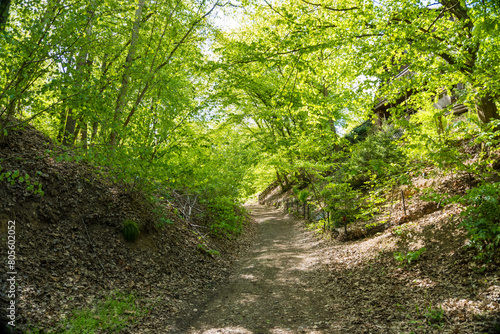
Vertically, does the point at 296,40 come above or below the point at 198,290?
above

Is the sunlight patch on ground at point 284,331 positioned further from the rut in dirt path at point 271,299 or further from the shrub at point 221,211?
the shrub at point 221,211

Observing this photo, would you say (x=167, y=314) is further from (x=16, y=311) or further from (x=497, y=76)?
(x=497, y=76)

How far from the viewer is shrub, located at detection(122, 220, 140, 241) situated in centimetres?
777

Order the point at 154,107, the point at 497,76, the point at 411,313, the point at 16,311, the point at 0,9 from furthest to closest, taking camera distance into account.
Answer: the point at 154,107 → the point at 497,76 → the point at 411,313 → the point at 0,9 → the point at 16,311

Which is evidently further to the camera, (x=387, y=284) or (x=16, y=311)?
(x=387, y=284)

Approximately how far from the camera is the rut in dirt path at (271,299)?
5.34m

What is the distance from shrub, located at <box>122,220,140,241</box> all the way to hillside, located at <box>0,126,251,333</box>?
0.51ft

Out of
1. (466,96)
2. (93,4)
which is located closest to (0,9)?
(93,4)

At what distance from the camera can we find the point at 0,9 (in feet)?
14.6

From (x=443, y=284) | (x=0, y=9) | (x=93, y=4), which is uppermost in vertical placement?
(x=93, y=4)

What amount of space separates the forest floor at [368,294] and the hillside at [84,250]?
967mm

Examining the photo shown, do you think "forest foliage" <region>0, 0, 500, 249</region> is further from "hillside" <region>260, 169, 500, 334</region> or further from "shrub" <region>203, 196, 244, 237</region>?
"hillside" <region>260, 169, 500, 334</region>

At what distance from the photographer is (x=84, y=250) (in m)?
6.39

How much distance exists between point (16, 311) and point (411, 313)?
6479mm
